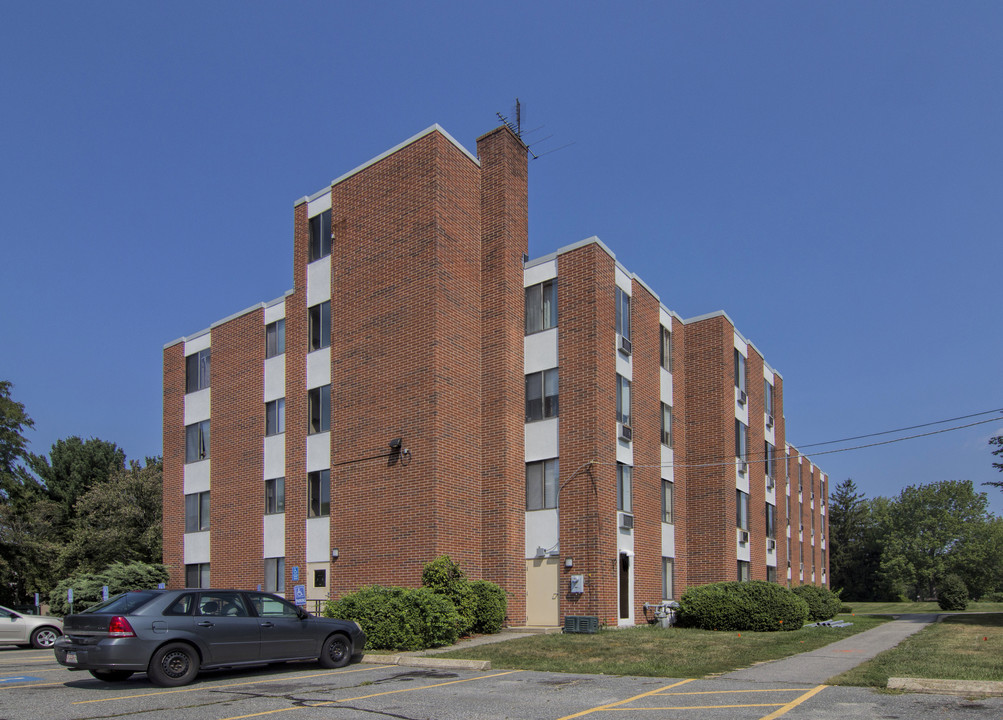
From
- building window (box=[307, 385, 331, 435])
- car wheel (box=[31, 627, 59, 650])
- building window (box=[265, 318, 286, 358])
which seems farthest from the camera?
building window (box=[265, 318, 286, 358])

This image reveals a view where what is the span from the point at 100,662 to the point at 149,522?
1445 inches

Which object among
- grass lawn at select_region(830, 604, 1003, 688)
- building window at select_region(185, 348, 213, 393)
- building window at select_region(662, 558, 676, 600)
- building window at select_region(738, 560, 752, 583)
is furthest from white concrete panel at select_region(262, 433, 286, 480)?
grass lawn at select_region(830, 604, 1003, 688)

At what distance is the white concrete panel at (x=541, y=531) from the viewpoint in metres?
25.5

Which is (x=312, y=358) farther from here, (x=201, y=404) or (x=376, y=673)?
(x=376, y=673)

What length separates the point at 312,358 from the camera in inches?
1112

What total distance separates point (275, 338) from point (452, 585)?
492 inches

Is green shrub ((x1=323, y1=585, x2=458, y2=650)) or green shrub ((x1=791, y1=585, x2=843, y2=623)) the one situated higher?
green shrub ((x1=323, y1=585, x2=458, y2=650))

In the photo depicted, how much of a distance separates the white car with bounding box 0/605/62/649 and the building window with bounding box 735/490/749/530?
77.1ft

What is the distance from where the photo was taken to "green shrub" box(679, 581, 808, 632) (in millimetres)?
25016

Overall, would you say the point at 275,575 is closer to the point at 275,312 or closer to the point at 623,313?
the point at 275,312

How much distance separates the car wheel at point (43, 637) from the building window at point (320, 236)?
43.9ft

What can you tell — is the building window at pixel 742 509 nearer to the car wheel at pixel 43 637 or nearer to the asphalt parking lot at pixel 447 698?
the asphalt parking lot at pixel 447 698

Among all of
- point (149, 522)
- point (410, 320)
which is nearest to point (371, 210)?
point (410, 320)

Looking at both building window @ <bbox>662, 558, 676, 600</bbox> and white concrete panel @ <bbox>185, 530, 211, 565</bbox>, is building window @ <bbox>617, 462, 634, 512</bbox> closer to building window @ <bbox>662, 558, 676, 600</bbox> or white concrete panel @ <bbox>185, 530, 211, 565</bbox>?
building window @ <bbox>662, 558, 676, 600</bbox>
